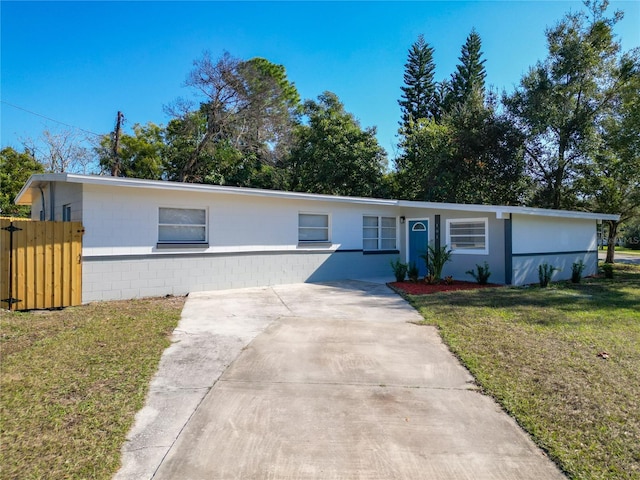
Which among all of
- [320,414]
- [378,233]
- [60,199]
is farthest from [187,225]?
[320,414]

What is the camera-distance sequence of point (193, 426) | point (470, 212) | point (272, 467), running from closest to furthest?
1. point (272, 467)
2. point (193, 426)
3. point (470, 212)

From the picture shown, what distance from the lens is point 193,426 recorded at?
3.09 metres

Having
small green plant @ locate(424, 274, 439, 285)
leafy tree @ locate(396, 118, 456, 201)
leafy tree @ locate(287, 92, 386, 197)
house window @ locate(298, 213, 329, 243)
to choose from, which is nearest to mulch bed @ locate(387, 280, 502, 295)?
small green plant @ locate(424, 274, 439, 285)

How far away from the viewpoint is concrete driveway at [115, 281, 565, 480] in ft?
8.48

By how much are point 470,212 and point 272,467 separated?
10810 millimetres

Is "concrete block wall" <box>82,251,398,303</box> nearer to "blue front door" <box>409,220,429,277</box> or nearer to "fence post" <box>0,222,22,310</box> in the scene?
"blue front door" <box>409,220,429,277</box>

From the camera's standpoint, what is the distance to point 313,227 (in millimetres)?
12055

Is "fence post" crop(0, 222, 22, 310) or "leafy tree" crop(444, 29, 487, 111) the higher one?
"leafy tree" crop(444, 29, 487, 111)

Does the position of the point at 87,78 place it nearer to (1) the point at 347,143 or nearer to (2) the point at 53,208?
(2) the point at 53,208

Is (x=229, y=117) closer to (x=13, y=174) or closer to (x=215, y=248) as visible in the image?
(x=13, y=174)

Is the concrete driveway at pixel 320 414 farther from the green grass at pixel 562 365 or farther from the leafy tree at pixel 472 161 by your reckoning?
the leafy tree at pixel 472 161

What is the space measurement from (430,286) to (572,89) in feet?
43.5

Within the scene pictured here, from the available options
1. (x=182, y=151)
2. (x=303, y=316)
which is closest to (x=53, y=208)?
(x=303, y=316)

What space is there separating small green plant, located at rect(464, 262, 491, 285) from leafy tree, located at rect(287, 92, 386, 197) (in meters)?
11.2
